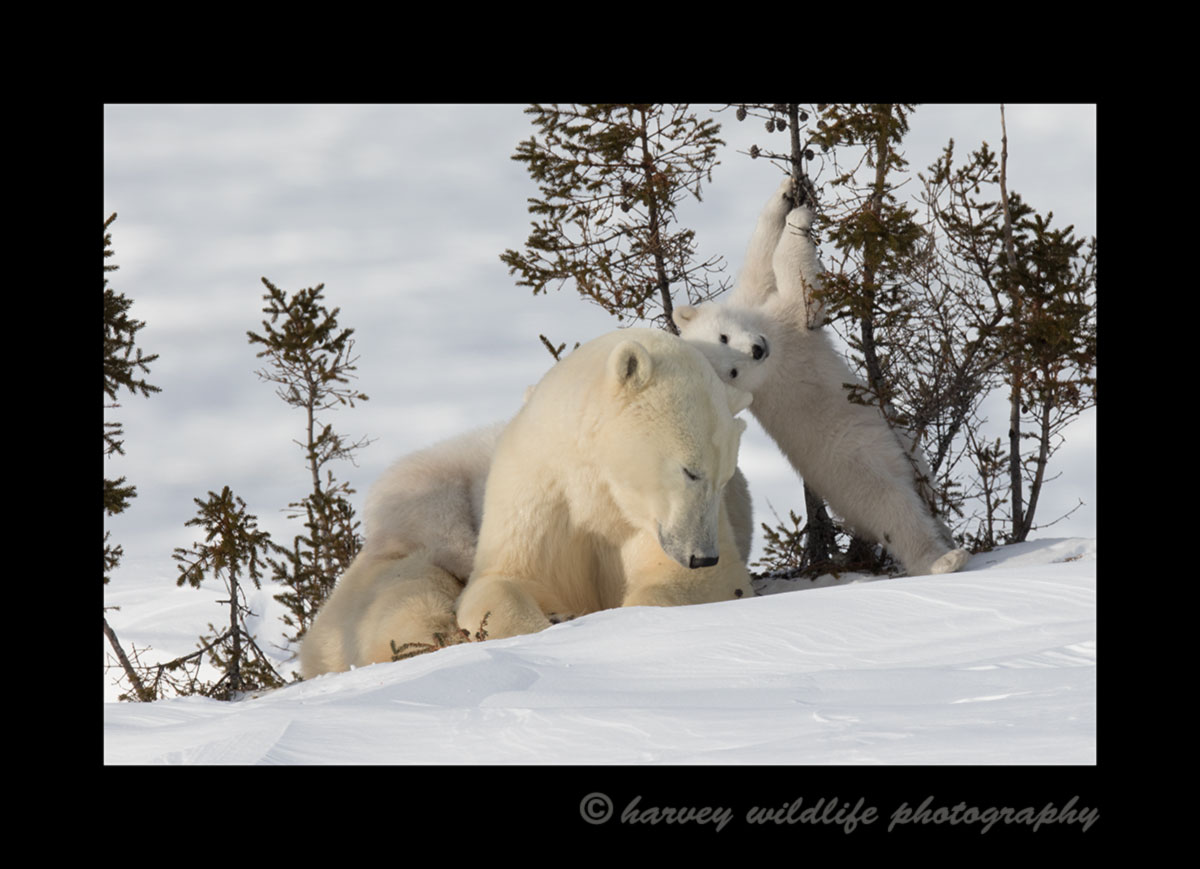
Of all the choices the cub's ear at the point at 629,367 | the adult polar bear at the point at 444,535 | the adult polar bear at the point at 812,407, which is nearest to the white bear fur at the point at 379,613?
the adult polar bear at the point at 444,535

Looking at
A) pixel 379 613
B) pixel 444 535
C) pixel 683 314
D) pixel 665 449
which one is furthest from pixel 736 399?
pixel 379 613

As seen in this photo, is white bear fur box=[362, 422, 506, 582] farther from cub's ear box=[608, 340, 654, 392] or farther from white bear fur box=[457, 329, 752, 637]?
cub's ear box=[608, 340, 654, 392]

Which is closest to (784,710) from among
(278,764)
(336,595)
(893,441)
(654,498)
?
(278,764)

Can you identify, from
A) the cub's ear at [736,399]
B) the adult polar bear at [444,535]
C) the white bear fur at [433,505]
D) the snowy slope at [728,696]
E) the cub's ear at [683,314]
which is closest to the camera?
the snowy slope at [728,696]

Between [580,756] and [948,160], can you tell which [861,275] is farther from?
[580,756]

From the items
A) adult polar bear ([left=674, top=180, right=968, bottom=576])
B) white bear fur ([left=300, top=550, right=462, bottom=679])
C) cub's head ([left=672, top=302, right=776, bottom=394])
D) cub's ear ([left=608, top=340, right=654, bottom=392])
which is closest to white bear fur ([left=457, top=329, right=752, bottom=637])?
cub's ear ([left=608, top=340, right=654, bottom=392])

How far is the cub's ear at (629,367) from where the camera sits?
4863 millimetres

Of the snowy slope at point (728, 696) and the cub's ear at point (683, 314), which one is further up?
the cub's ear at point (683, 314)

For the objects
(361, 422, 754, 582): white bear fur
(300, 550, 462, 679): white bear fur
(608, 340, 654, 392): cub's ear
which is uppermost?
(608, 340, 654, 392): cub's ear

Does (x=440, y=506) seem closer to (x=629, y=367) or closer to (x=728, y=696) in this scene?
(x=629, y=367)

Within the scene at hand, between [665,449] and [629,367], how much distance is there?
0.38 m

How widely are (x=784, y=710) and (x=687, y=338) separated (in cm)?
402

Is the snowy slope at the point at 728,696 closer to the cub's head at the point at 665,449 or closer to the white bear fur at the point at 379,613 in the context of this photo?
the cub's head at the point at 665,449

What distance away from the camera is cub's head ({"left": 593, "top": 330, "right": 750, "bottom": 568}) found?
4.85 metres
